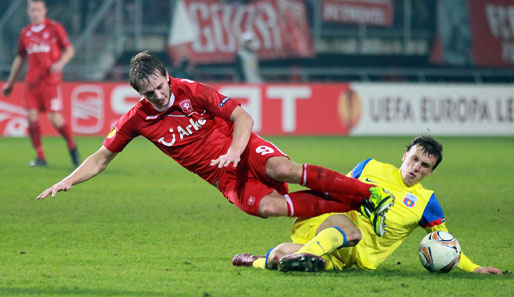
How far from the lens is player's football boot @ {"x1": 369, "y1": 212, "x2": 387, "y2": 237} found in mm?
4801

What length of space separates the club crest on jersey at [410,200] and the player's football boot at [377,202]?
213mm

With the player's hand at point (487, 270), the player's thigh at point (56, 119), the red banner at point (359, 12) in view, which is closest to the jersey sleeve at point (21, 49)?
the player's thigh at point (56, 119)

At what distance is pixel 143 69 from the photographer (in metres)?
4.82

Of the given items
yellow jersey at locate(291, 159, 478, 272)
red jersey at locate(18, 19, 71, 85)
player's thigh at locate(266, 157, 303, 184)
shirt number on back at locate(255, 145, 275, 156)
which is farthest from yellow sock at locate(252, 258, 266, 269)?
red jersey at locate(18, 19, 71, 85)

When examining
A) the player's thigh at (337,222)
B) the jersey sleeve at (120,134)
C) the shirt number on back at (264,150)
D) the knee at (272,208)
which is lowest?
the player's thigh at (337,222)

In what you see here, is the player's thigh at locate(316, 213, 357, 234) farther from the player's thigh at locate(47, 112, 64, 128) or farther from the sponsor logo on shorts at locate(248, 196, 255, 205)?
the player's thigh at locate(47, 112, 64, 128)

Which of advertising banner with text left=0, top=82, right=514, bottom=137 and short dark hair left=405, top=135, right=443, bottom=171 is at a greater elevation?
short dark hair left=405, top=135, right=443, bottom=171

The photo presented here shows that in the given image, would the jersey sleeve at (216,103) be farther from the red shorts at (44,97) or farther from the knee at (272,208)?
the red shorts at (44,97)

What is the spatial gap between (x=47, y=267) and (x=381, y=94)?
14.8 m

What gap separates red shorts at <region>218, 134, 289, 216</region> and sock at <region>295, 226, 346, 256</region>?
49 centimetres

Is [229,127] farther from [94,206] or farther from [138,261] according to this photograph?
[94,206]

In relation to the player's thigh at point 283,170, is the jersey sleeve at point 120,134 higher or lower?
higher

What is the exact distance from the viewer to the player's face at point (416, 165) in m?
5.08

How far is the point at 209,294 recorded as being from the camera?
13.8ft
